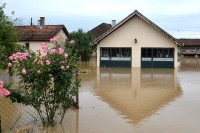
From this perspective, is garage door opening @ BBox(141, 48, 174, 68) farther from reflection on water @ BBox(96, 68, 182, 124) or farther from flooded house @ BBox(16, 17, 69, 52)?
reflection on water @ BBox(96, 68, 182, 124)

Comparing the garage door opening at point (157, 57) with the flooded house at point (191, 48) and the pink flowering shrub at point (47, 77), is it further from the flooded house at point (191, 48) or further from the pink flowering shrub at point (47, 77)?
the flooded house at point (191, 48)

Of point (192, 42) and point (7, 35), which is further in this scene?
point (192, 42)

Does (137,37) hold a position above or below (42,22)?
below

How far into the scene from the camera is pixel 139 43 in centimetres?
3212

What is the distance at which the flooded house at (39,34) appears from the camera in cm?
4066

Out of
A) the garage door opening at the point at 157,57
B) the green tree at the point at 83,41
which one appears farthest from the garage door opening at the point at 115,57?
the green tree at the point at 83,41

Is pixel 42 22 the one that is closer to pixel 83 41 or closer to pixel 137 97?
pixel 83 41

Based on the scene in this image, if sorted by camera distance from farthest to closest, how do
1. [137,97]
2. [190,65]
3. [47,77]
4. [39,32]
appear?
[39,32] < [190,65] < [137,97] < [47,77]

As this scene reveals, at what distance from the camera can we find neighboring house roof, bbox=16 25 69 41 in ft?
133

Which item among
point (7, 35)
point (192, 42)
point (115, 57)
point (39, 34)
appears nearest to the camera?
point (7, 35)

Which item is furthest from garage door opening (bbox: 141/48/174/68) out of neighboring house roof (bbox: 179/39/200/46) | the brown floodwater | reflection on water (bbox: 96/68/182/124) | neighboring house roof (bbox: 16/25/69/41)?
neighboring house roof (bbox: 179/39/200/46)

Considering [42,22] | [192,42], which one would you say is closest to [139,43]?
[42,22]

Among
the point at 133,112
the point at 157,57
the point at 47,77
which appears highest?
the point at 157,57

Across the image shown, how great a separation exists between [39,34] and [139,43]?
1466 centimetres
